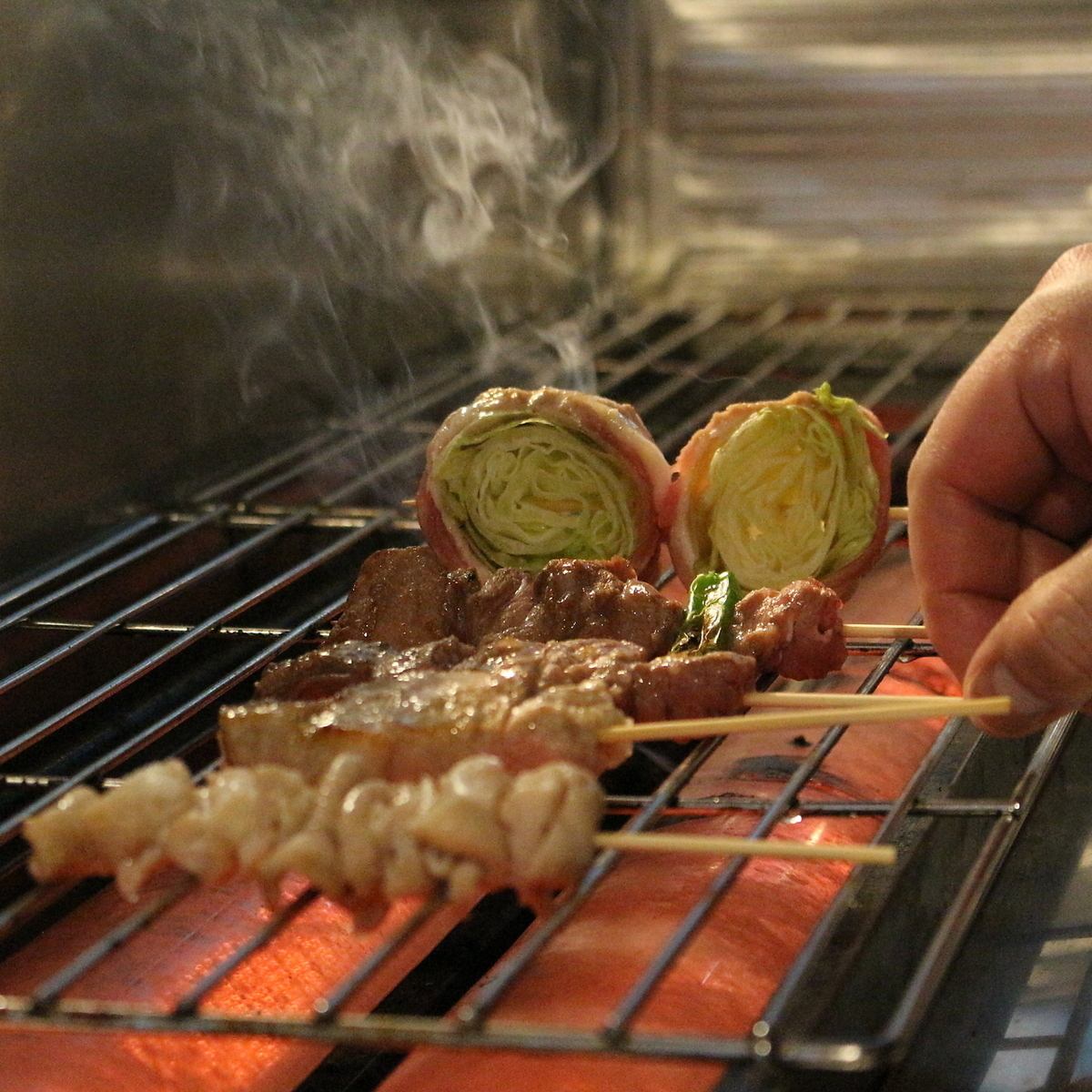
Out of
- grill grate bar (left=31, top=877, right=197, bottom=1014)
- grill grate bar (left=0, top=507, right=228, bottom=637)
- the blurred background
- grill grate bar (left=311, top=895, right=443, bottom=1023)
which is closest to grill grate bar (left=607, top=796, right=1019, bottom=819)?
grill grate bar (left=311, top=895, right=443, bottom=1023)

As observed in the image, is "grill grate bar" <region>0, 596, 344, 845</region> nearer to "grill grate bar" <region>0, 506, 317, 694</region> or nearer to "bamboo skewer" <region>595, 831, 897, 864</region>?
"grill grate bar" <region>0, 506, 317, 694</region>

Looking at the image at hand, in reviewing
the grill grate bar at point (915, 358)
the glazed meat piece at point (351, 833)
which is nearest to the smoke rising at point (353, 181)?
the grill grate bar at point (915, 358)

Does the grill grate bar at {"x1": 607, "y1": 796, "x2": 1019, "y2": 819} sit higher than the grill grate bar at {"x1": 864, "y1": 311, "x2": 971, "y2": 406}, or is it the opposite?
the grill grate bar at {"x1": 864, "y1": 311, "x2": 971, "y2": 406}

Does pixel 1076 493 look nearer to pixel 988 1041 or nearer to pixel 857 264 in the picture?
pixel 988 1041

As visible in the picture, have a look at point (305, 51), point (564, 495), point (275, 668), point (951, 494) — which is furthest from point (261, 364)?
point (951, 494)

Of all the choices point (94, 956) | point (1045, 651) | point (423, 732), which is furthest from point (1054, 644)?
point (94, 956)
